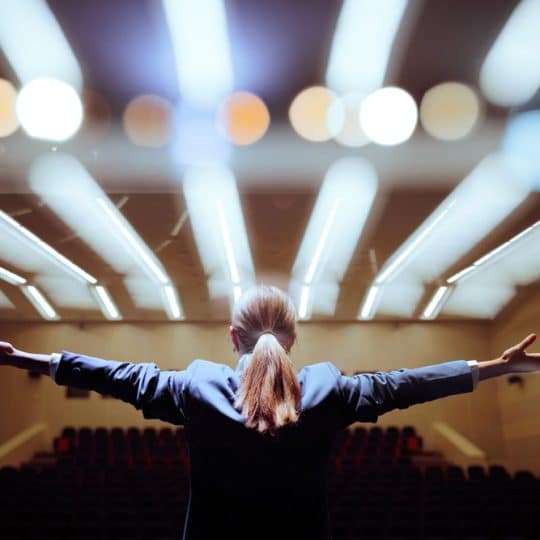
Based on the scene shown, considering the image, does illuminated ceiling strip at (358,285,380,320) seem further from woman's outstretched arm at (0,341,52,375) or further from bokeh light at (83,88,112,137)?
woman's outstretched arm at (0,341,52,375)

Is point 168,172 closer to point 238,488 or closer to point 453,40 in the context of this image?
point 453,40

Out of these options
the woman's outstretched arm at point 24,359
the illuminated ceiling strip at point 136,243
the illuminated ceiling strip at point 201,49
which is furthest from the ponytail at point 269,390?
the illuminated ceiling strip at point 136,243

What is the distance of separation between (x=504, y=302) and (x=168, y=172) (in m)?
7.85

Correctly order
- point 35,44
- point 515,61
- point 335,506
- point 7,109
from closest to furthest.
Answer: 1. point 35,44
2. point 515,61
3. point 7,109
4. point 335,506

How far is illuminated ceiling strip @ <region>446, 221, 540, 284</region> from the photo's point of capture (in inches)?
314

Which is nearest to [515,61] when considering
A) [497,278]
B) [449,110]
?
[449,110]

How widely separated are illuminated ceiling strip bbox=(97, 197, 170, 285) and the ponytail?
5974mm

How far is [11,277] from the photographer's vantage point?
9570 millimetres

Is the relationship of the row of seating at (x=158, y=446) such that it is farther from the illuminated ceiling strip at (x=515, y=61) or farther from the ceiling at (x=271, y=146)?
the illuminated ceiling strip at (x=515, y=61)

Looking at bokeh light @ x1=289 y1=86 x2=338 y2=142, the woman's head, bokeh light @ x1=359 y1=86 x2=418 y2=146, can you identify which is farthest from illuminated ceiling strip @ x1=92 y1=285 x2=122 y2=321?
the woman's head

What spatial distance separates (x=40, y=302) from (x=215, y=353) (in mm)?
4130

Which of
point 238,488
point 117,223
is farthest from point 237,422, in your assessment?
point 117,223

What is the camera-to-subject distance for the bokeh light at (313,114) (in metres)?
4.93

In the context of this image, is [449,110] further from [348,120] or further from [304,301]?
[304,301]
